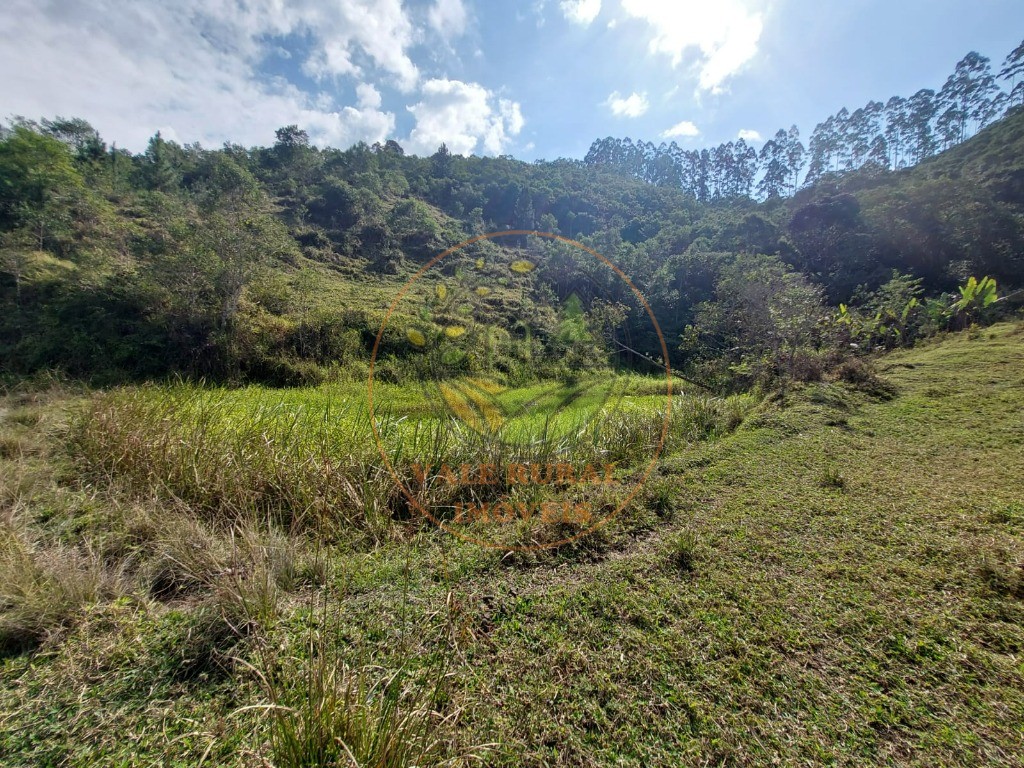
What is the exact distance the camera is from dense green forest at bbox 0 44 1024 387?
4430 mm

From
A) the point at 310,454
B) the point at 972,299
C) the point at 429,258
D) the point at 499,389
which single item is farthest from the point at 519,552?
the point at 972,299

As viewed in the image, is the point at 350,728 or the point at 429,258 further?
the point at 429,258

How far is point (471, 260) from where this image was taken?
1.88 m

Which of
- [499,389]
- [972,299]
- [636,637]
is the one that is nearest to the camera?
[636,637]

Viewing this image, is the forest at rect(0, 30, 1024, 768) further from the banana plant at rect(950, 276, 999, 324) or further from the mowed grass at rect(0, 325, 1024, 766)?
the banana plant at rect(950, 276, 999, 324)

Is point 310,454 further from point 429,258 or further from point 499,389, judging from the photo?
point 499,389

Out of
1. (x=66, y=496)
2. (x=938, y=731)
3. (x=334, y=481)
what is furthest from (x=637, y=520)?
(x=66, y=496)

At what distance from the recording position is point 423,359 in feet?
6.12

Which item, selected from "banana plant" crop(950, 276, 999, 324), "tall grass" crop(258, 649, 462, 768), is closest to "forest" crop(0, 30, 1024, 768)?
"tall grass" crop(258, 649, 462, 768)

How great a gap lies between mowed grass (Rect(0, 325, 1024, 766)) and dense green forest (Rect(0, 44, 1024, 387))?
1272mm

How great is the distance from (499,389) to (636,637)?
1.34 metres

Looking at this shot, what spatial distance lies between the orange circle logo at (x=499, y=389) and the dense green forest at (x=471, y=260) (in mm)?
30

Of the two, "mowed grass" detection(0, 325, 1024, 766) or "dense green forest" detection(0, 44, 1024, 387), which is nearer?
"mowed grass" detection(0, 325, 1024, 766)

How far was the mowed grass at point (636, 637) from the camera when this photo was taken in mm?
1322
